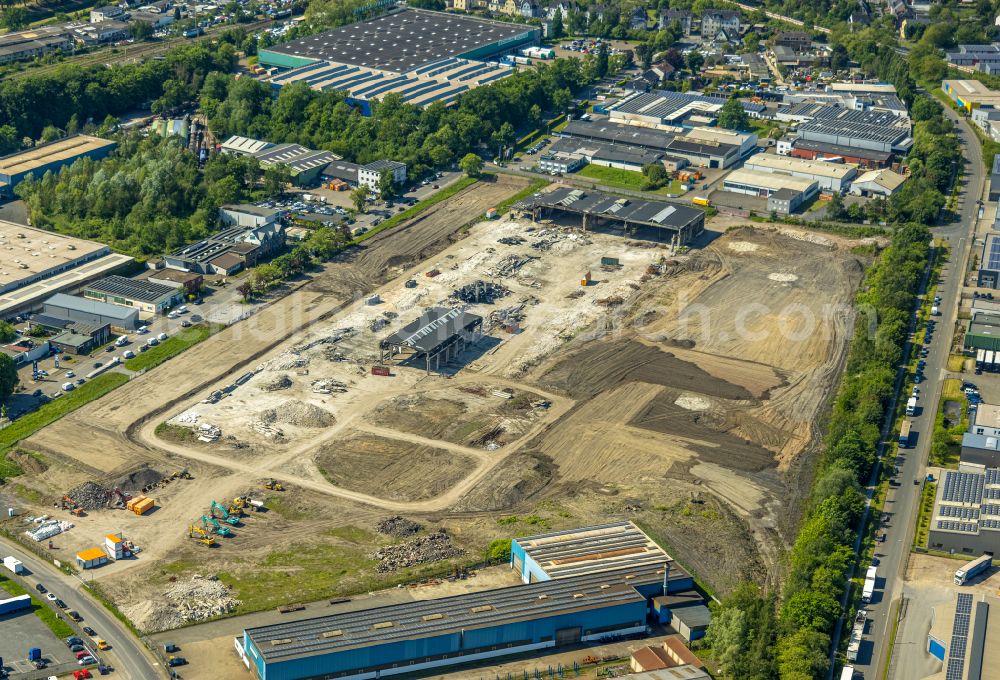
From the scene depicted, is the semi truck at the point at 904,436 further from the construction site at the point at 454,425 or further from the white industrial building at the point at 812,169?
the white industrial building at the point at 812,169

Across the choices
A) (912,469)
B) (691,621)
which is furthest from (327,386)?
(912,469)

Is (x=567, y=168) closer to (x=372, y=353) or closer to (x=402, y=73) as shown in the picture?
(x=402, y=73)

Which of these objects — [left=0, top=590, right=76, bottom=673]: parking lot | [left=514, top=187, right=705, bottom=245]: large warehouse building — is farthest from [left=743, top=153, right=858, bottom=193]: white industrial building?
[left=0, top=590, right=76, bottom=673]: parking lot

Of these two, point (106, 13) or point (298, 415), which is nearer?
point (298, 415)

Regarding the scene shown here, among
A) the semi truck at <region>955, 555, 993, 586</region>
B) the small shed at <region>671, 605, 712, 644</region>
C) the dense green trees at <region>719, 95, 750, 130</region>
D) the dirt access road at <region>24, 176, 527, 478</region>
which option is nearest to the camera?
the small shed at <region>671, 605, 712, 644</region>

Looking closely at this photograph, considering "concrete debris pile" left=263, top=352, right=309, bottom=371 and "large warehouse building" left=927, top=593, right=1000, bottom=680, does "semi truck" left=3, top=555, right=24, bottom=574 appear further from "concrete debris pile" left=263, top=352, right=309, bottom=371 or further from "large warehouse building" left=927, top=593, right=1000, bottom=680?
"large warehouse building" left=927, top=593, right=1000, bottom=680

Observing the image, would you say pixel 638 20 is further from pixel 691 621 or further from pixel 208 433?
pixel 691 621

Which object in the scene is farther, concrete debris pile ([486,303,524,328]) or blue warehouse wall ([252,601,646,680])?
concrete debris pile ([486,303,524,328])
